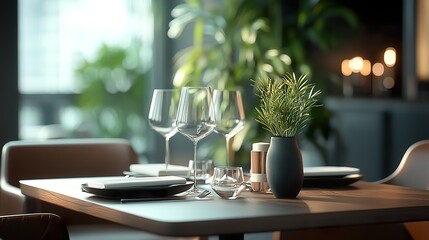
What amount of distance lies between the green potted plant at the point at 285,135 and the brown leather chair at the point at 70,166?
3.46 feet

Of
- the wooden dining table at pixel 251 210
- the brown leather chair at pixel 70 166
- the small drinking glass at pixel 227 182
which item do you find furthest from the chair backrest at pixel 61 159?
the small drinking glass at pixel 227 182

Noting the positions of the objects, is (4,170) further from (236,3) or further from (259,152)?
(236,3)

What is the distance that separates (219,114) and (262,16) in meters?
2.94

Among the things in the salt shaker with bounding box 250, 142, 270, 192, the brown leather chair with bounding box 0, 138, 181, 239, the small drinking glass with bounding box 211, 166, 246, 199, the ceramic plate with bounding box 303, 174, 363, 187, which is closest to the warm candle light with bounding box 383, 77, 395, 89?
the brown leather chair with bounding box 0, 138, 181, 239

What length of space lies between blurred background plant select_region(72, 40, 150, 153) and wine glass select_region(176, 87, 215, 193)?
10.8 feet

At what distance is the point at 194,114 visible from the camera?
8.30ft

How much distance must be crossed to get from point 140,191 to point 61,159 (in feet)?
4.52

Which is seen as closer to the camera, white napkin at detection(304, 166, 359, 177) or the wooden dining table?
the wooden dining table

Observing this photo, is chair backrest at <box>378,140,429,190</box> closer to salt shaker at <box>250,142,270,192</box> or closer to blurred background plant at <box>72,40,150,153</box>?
salt shaker at <box>250,142,270,192</box>

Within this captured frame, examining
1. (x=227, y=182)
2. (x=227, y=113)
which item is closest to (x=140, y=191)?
(x=227, y=182)

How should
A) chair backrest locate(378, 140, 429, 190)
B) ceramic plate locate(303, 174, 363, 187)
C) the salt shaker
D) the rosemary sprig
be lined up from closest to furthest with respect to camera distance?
the rosemary sprig → the salt shaker → ceramic plate locate(303, 174, 363, 187) → chair backrest locate(378, 140, 429, 190)

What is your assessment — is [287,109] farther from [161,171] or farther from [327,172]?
[161,171]

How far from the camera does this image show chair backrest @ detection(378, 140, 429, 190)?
3.21 meters

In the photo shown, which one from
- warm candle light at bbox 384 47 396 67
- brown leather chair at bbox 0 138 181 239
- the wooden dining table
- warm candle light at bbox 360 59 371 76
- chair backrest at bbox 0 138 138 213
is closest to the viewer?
the wooden dining table
